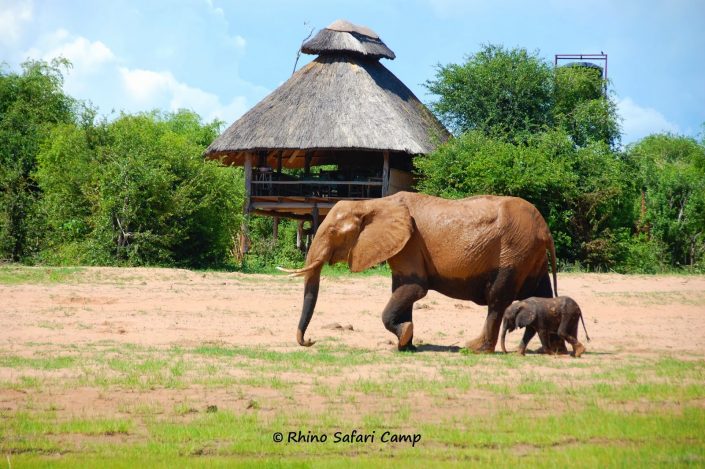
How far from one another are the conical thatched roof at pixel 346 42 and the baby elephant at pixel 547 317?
23.2m

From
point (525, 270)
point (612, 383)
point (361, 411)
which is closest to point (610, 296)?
point (525, 270)

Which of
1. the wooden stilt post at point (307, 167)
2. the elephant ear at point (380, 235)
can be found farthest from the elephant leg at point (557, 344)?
the wooden stilt post at point (307, 167)

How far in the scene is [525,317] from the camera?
1140 cm

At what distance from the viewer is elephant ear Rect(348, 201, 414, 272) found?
1175 cm

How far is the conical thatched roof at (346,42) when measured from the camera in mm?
33812

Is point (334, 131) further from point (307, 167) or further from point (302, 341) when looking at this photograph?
point (302, 341)

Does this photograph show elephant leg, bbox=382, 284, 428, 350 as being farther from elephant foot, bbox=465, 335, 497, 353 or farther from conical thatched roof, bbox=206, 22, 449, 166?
conical thatched roof, bbox=206, 22, 449, 166

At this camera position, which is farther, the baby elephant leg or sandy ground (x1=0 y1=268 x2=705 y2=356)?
sandy ground (x1=0 y1=268 x2=705 y2=356)

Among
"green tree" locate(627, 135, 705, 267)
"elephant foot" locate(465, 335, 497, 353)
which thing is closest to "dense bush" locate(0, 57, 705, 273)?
"green tree" locate(627, 135, 705, 267)

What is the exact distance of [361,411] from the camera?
28.0ft

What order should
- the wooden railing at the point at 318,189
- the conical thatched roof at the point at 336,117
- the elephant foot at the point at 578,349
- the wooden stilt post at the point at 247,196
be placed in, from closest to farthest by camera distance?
the elephant foot at the point at 578,349 < the conical thatched roof at the point at 336,117 < the wooden stilt post at the point at 247,196 < the wooden railing at the point at 318,189

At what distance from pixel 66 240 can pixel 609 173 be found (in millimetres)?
14084

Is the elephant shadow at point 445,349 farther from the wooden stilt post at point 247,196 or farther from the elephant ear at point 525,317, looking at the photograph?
the wooden stilt post at point 247,196

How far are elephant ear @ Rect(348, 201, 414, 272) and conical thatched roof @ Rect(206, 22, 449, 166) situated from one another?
696 inches
